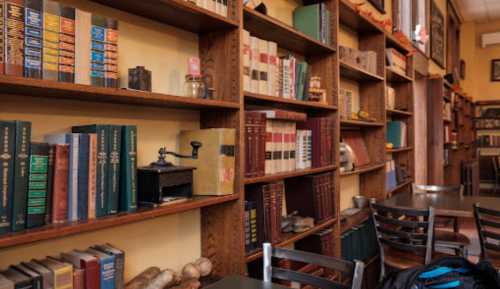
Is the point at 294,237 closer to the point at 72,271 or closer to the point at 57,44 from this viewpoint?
the point at 72,271

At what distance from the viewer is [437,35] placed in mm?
6238

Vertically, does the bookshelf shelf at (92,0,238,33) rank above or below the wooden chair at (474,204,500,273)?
above

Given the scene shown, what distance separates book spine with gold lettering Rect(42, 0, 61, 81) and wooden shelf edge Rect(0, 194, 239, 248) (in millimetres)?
414

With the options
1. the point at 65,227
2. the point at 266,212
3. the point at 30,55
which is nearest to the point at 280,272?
the point at 266,212

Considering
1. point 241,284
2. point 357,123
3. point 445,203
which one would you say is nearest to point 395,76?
point 357,123

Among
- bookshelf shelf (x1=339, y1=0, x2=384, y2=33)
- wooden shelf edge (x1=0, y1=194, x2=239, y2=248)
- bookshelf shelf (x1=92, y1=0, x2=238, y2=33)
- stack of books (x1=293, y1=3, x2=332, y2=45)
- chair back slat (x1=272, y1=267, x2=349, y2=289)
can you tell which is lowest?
chair back slat (x1=272, y1=267, x2=349, y2=289)

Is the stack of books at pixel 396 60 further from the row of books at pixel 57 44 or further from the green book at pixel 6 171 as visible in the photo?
the green book at pixel 6 171

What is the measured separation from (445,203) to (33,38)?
2900 millimetres

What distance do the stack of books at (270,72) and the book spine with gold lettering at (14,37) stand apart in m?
0.94

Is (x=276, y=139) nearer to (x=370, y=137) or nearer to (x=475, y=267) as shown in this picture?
(x=475, y=267)

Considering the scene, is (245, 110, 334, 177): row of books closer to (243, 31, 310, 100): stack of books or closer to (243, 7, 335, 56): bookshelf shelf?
(243, 31, 310, 100): stack of books

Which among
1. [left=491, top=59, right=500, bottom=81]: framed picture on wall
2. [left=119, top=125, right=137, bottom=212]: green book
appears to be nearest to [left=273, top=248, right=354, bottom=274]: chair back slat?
[left=119, top=125, right=137, bottom=212]: green book

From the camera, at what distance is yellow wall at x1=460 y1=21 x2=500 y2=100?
28.2 feet

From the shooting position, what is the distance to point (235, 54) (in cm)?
173
